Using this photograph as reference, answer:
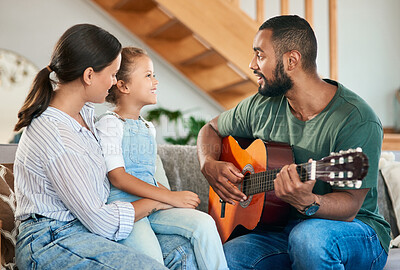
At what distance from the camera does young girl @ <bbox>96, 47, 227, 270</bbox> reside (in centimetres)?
153

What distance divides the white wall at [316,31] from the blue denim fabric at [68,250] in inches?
123

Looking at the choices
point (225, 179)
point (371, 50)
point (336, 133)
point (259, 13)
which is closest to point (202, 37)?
point (259, 13)

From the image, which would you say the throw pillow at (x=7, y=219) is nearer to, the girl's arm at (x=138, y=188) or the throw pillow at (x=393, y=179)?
the girl's arm at (x=138, y=188)

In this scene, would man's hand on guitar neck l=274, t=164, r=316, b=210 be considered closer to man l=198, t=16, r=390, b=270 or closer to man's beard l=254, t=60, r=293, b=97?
man l=198, t=16, r=390, b=270

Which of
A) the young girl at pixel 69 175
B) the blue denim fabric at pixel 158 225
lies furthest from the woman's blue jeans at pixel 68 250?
the blue denim fabric at pixel 158 225

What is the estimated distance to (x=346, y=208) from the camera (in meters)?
1.50

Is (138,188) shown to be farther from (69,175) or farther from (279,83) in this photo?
(279,83)

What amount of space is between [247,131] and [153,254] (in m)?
0.72

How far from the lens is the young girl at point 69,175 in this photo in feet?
4.43

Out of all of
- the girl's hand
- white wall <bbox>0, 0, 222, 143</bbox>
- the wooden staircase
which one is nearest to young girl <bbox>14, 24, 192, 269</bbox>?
the girl's hand

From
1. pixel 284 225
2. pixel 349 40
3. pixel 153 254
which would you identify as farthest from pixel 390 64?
pixel 153 254

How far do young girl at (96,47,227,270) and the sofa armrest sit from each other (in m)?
0.37

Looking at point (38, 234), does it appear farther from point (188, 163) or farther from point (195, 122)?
point (195, 122)

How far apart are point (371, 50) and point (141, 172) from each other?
404cm
